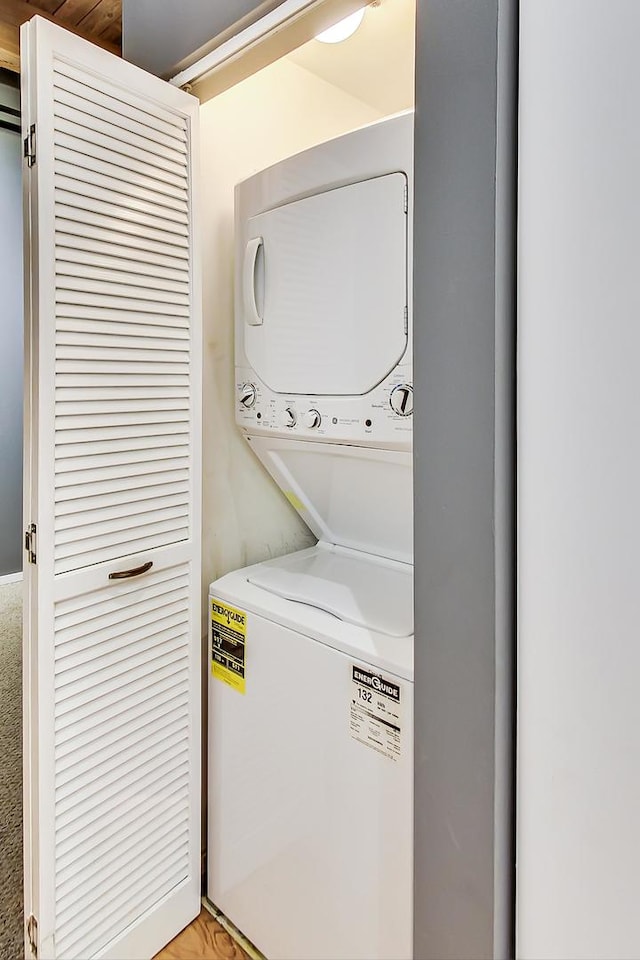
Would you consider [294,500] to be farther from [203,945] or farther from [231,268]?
[203,945]

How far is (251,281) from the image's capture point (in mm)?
1621

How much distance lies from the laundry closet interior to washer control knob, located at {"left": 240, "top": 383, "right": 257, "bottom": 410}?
0.02 meters

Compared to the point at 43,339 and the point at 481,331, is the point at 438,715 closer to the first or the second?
the point at 481,331

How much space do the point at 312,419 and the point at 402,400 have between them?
0.92 ft

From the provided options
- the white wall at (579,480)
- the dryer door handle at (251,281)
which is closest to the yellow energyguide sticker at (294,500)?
the dryer door handle at (251,281)

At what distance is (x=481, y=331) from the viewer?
899 mm

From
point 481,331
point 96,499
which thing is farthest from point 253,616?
point 481,331

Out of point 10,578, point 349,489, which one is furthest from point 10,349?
point 349,489

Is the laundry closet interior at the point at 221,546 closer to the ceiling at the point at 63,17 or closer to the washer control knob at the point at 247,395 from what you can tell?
the washer control knob at the point at 247,395

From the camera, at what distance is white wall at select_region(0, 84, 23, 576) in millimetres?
3250

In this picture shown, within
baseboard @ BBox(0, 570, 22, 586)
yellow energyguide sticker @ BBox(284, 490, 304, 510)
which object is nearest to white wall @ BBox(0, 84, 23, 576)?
baseboard @ BBox(0, 570, 22, 586)

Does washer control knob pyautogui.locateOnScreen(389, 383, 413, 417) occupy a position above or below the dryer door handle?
below

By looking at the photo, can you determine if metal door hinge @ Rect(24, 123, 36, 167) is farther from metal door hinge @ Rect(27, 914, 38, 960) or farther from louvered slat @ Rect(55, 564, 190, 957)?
metal door hinge @ Rect(27, 914, 38, 960)

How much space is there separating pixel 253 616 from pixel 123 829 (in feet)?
1.96
